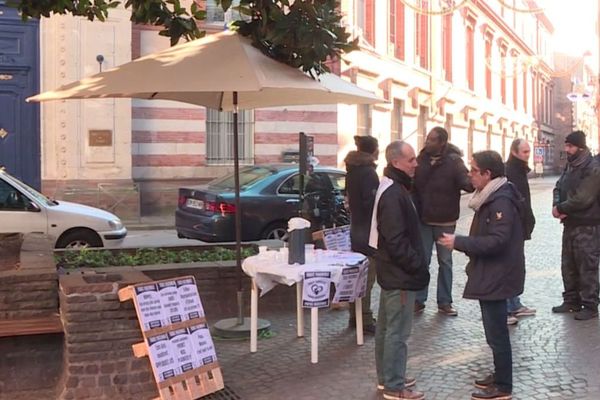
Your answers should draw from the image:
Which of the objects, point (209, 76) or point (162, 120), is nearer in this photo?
point (209, 76)

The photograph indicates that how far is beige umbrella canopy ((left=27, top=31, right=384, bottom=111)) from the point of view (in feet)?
17.7

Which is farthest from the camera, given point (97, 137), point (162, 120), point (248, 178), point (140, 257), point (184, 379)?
point (162, 120)

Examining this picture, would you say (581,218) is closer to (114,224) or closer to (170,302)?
(170,302)

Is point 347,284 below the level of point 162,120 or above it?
below

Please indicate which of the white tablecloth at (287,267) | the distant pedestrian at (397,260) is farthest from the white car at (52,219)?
the distant pedestrian at (397,260)

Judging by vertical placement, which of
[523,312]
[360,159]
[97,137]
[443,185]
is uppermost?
[97,137]

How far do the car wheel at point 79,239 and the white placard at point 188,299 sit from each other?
6.25m

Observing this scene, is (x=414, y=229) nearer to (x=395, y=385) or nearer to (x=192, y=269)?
(x=395, y=385)

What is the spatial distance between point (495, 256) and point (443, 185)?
258 cm

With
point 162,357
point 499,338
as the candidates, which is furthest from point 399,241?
point 162,357

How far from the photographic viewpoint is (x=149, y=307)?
15.7 ft

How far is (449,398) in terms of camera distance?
5.03 metres

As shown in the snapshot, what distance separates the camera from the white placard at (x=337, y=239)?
25.0 feet

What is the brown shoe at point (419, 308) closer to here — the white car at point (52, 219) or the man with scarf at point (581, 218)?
the man with scarf at point (581, 218)
